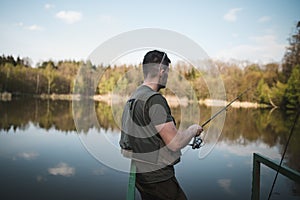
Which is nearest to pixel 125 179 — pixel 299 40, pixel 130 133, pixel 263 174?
pixel 263 174

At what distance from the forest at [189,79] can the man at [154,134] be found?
303 millimetres

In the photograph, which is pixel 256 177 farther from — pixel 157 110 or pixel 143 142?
pixel 157 110

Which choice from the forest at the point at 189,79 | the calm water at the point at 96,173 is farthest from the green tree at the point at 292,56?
the calm water at the point at 96,173

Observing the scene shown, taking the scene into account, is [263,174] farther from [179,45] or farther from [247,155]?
[179,45]

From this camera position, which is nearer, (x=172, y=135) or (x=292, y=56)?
(x=172, y=135)

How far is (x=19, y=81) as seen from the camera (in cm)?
6031

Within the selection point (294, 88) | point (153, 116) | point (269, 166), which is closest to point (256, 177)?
point (269, 166)

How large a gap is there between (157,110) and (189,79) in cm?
70

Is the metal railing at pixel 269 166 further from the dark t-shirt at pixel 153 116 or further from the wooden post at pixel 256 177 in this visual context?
the dark t-shirt at pixel 153 116

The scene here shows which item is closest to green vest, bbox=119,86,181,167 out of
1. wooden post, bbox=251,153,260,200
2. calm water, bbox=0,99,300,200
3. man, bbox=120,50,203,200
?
man, bbox=120,50,203,200

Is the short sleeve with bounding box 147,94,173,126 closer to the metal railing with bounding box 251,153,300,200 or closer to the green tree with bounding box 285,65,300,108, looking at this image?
the metal railing with bounding box 251,153,300,200

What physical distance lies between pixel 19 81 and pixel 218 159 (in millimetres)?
58892

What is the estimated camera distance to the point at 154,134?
5.61 feet

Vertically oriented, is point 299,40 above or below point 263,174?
above
